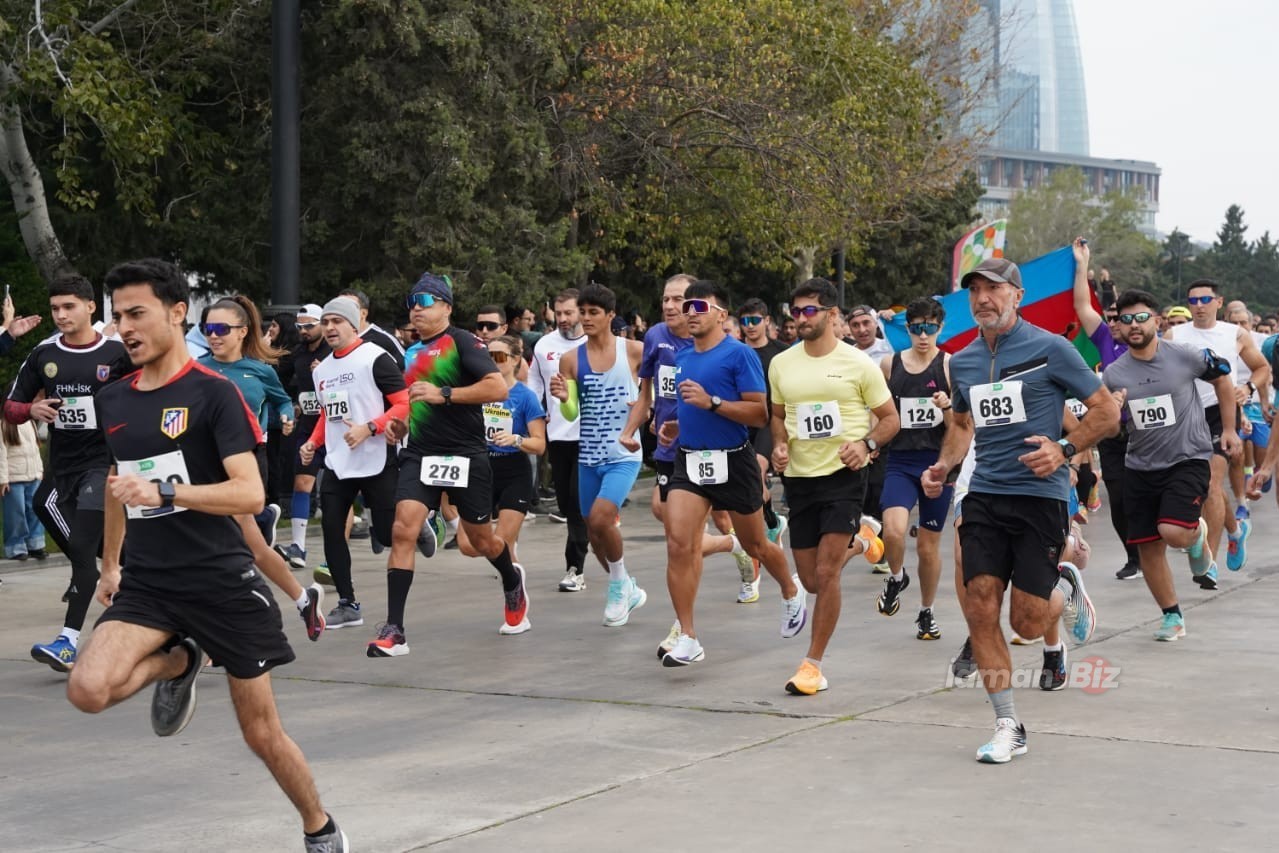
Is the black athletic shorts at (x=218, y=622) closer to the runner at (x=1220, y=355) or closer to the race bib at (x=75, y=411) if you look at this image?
the race bib at (x=75, y=411)

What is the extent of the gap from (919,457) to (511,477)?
2829 mm

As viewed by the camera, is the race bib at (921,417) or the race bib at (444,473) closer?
the race bib at (444,473)

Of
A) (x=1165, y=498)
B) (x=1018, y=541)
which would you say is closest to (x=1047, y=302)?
(x=1165, y=498)

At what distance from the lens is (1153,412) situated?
32.0 ft

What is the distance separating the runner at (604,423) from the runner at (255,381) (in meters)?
1.70

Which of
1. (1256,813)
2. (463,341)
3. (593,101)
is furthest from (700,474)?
(593,101)

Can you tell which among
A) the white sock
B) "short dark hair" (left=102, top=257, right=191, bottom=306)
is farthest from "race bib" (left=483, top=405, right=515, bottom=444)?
"short dark hair" (left=102, top=257, right=191, bottom=306)

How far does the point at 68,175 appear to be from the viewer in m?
20.3

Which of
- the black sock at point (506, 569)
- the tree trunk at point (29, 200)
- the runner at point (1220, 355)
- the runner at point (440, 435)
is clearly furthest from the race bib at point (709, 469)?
Result: the tree trunk at point (29, 200)

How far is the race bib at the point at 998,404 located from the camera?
6898mm

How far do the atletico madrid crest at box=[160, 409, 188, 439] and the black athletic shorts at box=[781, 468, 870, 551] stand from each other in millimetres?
Result: 3598

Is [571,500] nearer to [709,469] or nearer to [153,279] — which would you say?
[709,469]

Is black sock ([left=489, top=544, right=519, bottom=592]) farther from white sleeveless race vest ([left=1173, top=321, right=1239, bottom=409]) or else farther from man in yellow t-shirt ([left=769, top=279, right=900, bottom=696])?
white sleeveless race vest ([left=1173, top=321, right=1239, bottom=409])

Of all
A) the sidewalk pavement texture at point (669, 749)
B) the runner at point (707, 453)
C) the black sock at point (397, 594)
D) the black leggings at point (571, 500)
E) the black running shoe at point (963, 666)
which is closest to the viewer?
the sidewalk pavement texture at point (669, 749)
